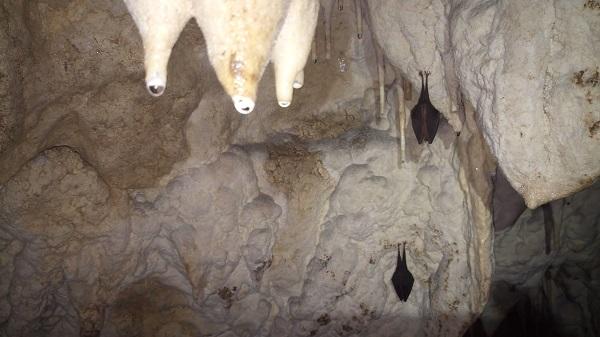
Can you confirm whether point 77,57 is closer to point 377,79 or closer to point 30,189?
point 30,189

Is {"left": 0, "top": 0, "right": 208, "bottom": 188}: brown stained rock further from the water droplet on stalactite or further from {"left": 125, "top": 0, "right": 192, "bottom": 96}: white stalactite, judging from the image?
{"left": 125, "top": 0, "right": 192, "bottom": 96}: white stalactite

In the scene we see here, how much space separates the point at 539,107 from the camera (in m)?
2.37

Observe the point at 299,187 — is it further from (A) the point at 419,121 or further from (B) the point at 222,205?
(A) the point at 419,121

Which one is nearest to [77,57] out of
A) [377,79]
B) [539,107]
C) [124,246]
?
[124,246]

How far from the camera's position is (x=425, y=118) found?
3.61 m

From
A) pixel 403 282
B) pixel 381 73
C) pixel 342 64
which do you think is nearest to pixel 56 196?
pixel 342 64

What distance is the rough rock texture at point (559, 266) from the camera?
184 inches

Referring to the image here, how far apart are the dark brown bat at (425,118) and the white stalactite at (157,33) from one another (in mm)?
2248

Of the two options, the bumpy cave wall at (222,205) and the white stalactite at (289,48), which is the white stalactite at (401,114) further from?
the white stalactite at (289,48)

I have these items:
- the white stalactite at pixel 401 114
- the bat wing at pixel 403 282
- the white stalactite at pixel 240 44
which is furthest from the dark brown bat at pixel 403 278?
the white stalactite at pixel 240 44

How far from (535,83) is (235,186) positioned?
2.59 meters

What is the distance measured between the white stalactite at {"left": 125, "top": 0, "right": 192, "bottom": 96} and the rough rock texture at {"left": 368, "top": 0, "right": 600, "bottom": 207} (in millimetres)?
1828

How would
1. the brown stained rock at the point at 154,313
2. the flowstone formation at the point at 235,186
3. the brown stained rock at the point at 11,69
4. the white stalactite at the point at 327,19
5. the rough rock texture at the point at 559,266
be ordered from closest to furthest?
the brown stained rock at the point at 11,69 < the flowstone formation at the point at 235,186 < the white stalactite at the point at 327,19 < the brown stained rock at the point at 154,313 < the rough rock texture at the point at 559,266

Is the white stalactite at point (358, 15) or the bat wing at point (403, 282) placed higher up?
the white stalactite at point (358, 15)
